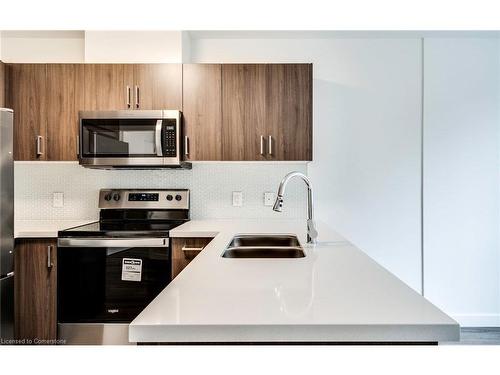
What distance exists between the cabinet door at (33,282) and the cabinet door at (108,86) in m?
0.96

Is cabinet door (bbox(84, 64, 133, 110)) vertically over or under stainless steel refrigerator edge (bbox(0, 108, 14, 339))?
over

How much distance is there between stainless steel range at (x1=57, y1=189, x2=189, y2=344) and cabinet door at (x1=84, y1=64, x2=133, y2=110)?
0.85 m

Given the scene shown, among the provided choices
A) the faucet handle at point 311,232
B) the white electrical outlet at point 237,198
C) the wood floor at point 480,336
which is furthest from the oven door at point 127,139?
the wood floor at point 480,336

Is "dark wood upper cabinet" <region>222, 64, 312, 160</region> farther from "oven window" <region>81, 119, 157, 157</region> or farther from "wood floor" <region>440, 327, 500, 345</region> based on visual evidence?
"wood floor" <region>440, 327, 500, 345</region>

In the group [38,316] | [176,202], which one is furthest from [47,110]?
[38,316]

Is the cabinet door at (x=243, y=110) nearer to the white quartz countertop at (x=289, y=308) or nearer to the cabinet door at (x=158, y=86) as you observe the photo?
the cabinet door at (x=158, y=86)

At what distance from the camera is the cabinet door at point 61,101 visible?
2.84 metres

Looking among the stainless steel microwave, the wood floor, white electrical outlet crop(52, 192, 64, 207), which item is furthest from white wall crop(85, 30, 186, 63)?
the wood floor

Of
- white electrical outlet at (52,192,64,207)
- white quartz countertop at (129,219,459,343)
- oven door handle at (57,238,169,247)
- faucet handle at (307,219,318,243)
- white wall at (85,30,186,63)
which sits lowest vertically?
oven door handle at (57,238,169,247)

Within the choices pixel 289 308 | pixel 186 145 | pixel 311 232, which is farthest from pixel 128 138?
pixel 289 308

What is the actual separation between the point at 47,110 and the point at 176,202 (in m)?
1.07

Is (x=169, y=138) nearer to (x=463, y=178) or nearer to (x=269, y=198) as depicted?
(x=269, y=198)

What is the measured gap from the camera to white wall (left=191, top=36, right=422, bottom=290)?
3316mm
